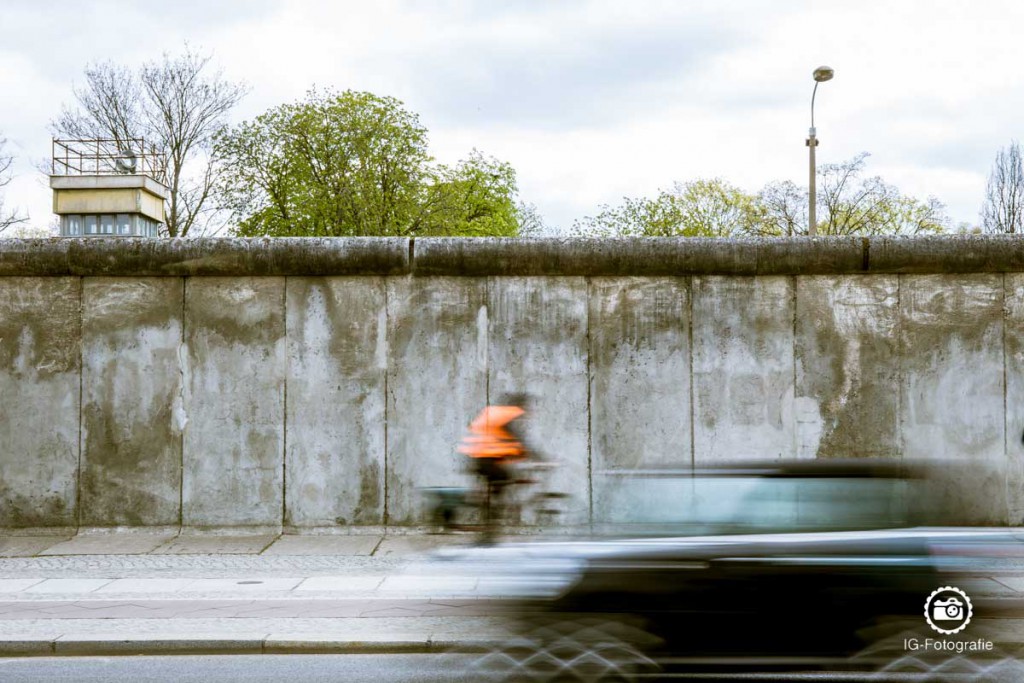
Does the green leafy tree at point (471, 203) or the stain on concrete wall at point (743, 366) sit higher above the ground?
the green leafy tree at point (471, 203)

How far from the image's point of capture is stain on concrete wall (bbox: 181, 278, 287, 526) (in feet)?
34.3

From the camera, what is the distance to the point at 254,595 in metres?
7.89

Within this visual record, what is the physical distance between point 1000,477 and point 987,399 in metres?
0.86

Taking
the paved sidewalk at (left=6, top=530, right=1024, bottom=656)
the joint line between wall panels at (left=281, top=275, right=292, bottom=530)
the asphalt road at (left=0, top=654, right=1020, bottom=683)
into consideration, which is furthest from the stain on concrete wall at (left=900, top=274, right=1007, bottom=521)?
the joint line between wall panels at (left=281, top=275, right=292, bottom=530)

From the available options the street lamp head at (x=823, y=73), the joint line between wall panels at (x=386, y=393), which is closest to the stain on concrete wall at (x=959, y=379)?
the joint line between wall panels at (x=386, y=393)

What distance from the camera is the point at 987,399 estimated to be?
1038cm

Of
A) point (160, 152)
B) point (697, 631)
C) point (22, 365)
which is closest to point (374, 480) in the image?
point (22, 365)

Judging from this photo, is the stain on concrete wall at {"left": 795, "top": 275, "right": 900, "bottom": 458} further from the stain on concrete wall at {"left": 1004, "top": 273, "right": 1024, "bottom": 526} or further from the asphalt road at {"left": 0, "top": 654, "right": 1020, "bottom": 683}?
the asphalt road at {"left": 0, "top": 654, "right": 1020, "bottom": 683}

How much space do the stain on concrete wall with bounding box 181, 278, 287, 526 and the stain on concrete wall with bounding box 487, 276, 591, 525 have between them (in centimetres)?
242

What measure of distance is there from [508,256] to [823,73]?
14.8 metres

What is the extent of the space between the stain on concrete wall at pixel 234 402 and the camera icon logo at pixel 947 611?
7.38 meters

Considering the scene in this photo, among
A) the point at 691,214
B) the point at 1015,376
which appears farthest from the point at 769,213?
the point at 1015,376

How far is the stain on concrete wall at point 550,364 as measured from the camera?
10422mm

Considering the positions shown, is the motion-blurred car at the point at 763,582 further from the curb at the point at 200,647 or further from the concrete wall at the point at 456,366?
the concrete wall at the point at 456,366
